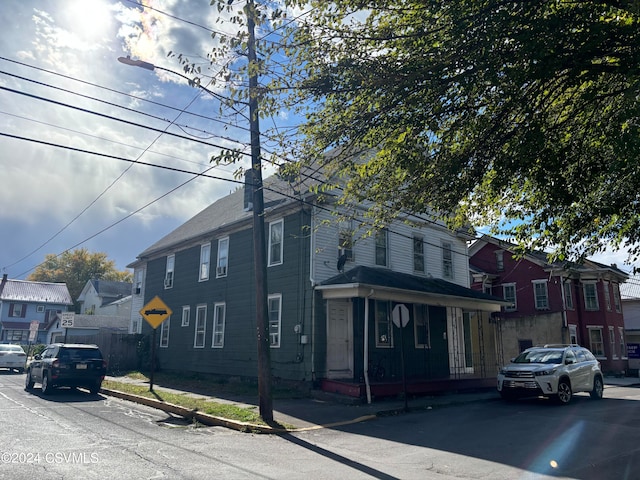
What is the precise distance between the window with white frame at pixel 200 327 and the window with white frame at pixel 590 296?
25926 millimetres

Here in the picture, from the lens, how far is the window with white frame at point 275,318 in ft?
56.6

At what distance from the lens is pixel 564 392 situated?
557 inches

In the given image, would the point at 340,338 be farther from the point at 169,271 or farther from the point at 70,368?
the point at 169,271

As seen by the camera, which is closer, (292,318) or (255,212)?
(255,212)

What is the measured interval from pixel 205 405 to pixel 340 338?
18.9 ft

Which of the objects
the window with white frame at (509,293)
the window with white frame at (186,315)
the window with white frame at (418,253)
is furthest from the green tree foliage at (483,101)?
the window with white frame at (509,293)

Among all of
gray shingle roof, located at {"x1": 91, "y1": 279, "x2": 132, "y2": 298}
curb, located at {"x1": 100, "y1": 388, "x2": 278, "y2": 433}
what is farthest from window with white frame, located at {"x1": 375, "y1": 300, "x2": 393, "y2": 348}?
gray shingle roof, located at {"x1": 91, "y1": 279, "x2": 132, "y2": 298}

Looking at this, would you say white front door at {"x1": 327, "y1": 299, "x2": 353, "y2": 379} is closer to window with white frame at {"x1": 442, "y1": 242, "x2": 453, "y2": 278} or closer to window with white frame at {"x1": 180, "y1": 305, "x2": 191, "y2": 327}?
window with white frame at {"x1": 442, "y1": 242, "x2": 453, "y2": 278}

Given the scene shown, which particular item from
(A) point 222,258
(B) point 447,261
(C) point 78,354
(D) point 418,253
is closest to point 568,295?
(B) point 447,261

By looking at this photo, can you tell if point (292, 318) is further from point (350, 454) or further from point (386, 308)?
point (350, 454)

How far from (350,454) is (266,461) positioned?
148 cm

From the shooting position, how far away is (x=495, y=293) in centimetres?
3566

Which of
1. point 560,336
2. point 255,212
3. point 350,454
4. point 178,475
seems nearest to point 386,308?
point 255,212

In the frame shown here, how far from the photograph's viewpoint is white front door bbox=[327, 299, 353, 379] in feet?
53.0
